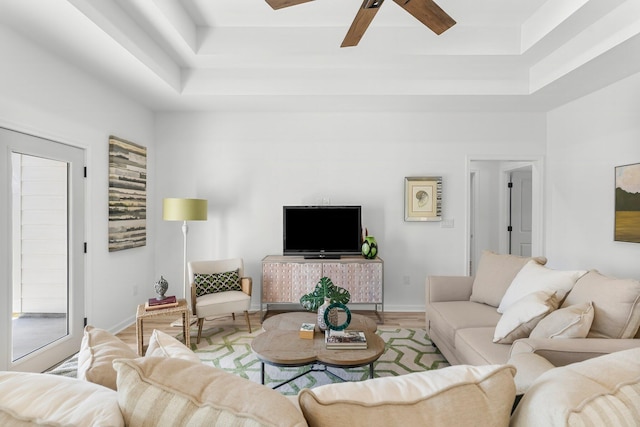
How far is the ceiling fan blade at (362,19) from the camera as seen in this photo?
1.86 m

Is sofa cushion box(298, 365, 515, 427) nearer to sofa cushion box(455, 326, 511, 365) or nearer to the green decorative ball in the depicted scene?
sofa cushion box(455, 326, 511, 365)

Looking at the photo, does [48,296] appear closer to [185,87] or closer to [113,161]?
[113,161]

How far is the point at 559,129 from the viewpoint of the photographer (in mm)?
4062

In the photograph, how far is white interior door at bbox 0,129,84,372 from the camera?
2387 millimetres

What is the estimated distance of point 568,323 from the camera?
180cm

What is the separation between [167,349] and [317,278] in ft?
9.55

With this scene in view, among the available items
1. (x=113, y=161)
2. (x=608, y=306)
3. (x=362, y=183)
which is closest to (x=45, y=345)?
(x=113, y=161)

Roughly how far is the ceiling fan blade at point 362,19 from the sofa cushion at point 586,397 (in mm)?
1870

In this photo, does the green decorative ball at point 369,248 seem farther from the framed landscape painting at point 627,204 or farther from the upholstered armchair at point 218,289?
the framed landscape painting at point 627,204

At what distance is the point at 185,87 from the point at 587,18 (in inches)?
144

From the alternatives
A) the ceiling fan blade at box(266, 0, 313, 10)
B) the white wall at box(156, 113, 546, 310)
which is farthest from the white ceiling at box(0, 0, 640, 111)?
the ceiling fan blade at box(266, 0, 313, 10)

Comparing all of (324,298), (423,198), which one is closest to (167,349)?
(324,298)

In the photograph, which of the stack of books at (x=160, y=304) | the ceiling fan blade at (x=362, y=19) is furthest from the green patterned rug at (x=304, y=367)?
the ceiling fan blade at (x=362, y=19)

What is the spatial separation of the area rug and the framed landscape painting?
2046 mm
